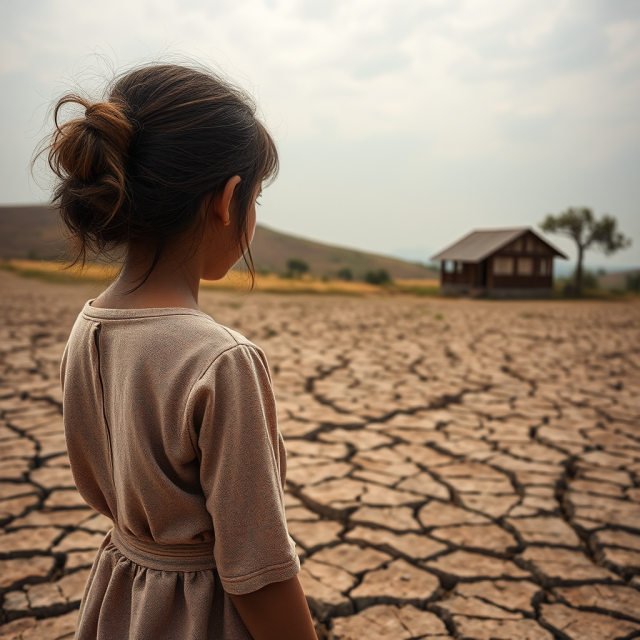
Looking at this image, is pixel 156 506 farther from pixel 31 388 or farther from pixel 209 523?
pixel 31 388

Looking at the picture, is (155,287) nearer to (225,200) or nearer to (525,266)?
(225,200)

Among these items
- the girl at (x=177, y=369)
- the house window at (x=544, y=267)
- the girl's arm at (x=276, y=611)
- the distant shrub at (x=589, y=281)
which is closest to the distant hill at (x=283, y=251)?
the distant shrub at (x=589, y=281)

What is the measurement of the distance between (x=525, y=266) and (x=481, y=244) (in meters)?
1.65

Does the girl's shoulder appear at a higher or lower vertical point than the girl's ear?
lower

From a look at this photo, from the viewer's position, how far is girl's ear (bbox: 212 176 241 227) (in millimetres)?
727

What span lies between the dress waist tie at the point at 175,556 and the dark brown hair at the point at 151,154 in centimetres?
36

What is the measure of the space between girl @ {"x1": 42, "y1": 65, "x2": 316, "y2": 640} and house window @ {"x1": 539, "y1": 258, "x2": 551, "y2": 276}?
20233mm

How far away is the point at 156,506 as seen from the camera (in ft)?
2.33

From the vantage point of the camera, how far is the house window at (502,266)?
1844cm

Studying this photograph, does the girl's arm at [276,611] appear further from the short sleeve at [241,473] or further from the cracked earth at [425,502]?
the cracked earth at [425,502]

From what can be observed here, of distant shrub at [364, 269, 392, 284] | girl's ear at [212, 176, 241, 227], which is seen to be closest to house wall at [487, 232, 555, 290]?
distant shrub at [364, 269, 392, 284]

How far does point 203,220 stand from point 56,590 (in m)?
1.65

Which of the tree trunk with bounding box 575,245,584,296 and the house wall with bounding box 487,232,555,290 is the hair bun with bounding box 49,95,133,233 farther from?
the tree trunk with bounding box 575,245,584,296

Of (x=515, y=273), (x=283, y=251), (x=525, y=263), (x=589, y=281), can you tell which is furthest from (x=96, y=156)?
(x=283, y=251)
